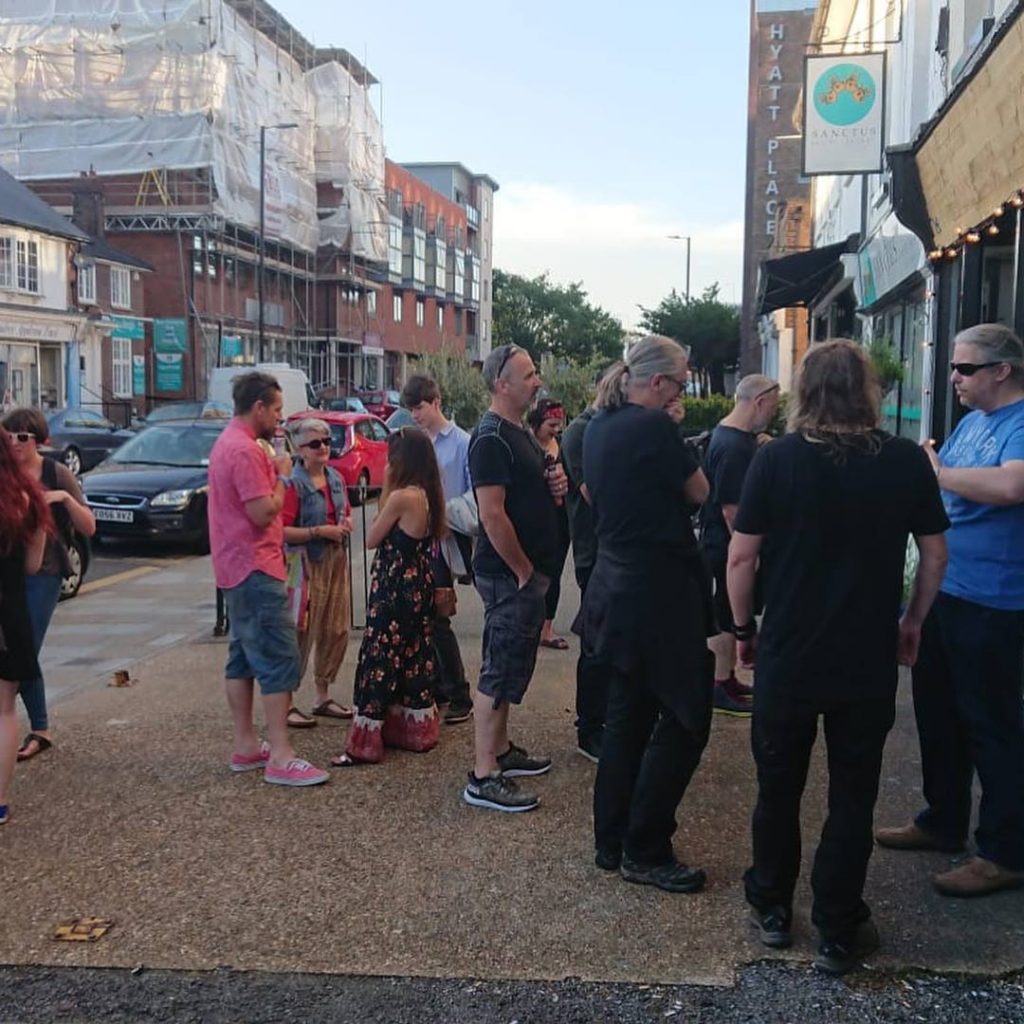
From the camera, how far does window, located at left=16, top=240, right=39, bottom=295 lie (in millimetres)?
34250

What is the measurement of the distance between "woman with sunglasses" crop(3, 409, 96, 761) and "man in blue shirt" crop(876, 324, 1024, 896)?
12.8 feet

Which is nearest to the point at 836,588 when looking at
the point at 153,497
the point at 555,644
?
the point at 555,644

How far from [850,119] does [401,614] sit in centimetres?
1025

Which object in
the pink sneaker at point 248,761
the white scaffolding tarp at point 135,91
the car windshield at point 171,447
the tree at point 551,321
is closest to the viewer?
the pink sneaker at point 248,761

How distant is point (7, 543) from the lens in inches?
179

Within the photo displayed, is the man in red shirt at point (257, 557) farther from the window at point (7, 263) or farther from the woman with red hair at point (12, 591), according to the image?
the window at point (7, 263)

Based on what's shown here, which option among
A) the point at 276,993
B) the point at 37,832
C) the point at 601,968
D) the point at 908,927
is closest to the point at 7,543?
the point at 37,832

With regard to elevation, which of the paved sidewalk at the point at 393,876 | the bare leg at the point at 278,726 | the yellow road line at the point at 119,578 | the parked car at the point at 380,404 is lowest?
the yellow road line at the point at 119,578

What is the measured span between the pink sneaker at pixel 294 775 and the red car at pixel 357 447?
40.8ft

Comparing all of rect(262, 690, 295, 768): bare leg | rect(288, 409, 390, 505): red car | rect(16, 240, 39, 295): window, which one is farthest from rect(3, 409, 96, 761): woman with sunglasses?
rect(16, 240, 39, 295): window

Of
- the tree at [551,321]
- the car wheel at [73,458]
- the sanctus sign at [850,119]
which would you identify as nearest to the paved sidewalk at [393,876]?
the sanctus sign at [850,119]

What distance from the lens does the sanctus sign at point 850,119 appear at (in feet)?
42.8

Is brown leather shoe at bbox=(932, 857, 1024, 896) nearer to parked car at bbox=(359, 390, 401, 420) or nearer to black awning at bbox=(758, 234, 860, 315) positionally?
black awning at bbox=(758, 234, 860, 315)

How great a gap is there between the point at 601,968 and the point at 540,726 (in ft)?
8.05
